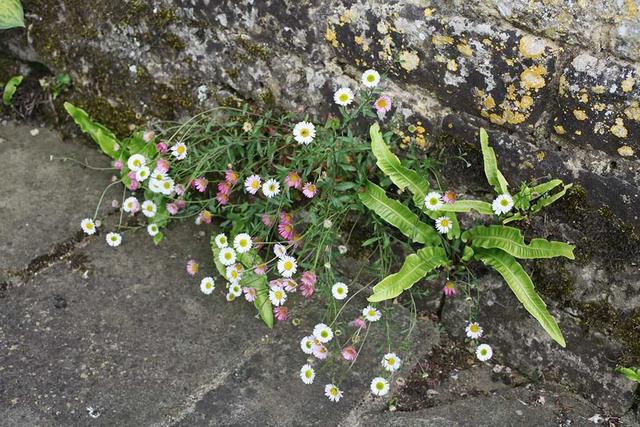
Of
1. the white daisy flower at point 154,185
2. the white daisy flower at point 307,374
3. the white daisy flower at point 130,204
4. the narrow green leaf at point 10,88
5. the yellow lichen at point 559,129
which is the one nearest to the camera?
the yellow lichen at point 559,129

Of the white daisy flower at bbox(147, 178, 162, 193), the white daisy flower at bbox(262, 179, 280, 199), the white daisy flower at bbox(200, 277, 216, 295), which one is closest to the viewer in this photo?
the white daisy flower at bbox(262, 179, 280, 199)

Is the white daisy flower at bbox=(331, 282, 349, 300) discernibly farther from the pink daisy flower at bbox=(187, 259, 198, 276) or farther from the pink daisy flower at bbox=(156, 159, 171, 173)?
the pink daisy flower at bbox=(156, 159, 171, 173)

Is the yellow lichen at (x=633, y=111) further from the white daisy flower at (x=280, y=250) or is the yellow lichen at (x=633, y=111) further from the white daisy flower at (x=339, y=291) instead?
the white daisy flower at (x=280, y=250)

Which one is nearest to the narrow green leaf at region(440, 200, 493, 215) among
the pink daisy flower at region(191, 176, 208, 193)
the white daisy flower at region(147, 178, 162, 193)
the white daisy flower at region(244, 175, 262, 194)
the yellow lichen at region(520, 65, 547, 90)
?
the yellow lichen at region(520, 65, 547, 90)

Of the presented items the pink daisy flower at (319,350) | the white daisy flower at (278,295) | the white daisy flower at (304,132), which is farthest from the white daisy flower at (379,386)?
the white daisy flower at (304,132)

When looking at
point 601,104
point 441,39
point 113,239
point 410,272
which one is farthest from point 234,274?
point 601,104
